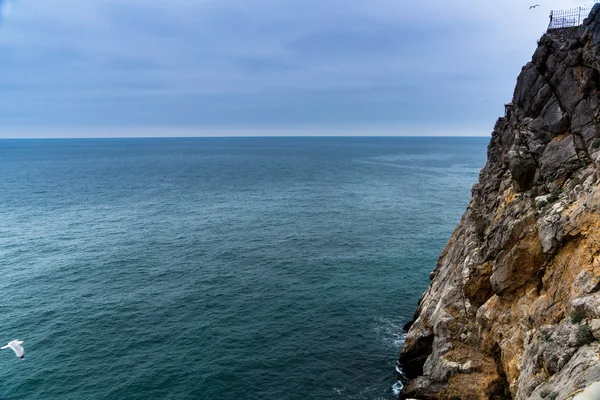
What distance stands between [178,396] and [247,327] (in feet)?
45.6

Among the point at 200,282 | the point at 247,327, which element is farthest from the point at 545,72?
the point at 200,282

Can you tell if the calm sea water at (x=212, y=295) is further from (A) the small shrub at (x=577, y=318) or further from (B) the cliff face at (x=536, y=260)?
(A) the small shrub at (x=577, y=318)

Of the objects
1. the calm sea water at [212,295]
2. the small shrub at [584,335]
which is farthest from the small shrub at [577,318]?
the calm sea water at [212,295]

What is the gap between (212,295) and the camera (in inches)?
2453

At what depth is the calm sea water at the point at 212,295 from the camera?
44.3 metres

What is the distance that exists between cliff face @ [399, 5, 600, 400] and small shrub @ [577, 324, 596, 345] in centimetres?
5

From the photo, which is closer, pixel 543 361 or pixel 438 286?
pixel 543 361

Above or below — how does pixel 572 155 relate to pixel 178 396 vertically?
above

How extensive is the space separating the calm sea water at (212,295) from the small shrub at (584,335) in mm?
24240

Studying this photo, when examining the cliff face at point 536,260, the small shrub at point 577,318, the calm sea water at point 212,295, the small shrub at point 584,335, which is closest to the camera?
the small shrub at point 584,335

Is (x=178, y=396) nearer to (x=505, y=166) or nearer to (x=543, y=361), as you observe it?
(x=543, y=361)

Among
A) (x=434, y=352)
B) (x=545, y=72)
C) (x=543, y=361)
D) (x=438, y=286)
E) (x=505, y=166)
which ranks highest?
(x=545, y=72)

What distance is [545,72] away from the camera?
116 feet

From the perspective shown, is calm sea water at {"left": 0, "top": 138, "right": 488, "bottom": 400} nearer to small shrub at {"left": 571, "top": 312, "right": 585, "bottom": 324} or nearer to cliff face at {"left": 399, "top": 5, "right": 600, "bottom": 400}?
cliff face at {"left": 399, "top": 5, "right": 600, "bottom": 400}
